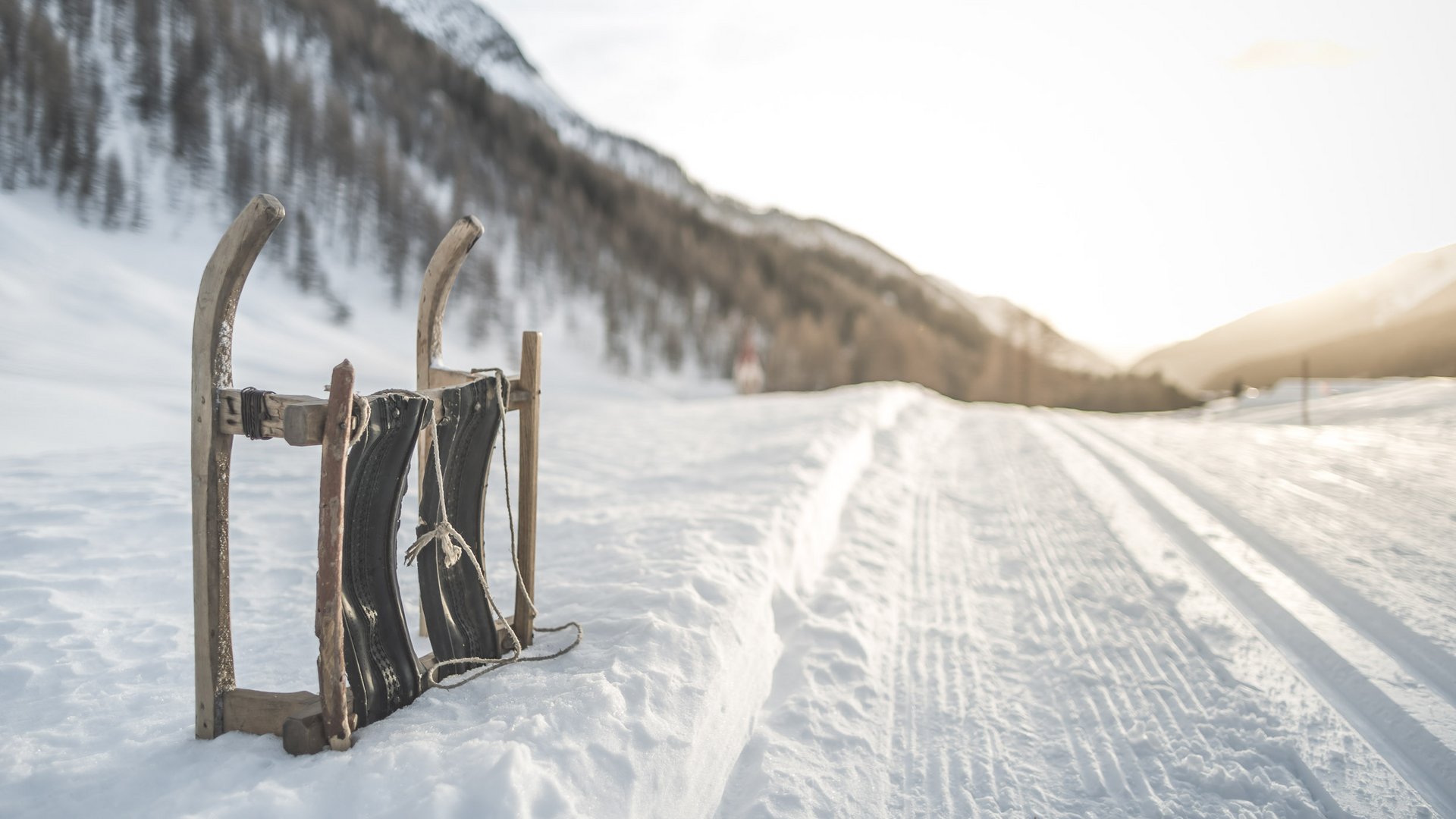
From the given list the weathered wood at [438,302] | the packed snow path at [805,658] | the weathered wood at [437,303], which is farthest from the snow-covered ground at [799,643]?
the weathered wood at [438,302]

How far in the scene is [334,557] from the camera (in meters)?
2.16

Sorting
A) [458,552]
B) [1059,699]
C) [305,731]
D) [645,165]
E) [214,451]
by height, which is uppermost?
[645,165]

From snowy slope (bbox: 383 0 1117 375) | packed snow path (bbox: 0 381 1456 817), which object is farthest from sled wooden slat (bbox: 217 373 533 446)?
snowy slope (bbox: 383 0 1117 375)

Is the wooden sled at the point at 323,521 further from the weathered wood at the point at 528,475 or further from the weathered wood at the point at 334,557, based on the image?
the weathered wood at the point at 528,475

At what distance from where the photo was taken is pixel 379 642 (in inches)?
98.2

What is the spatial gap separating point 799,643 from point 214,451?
8.69 feet

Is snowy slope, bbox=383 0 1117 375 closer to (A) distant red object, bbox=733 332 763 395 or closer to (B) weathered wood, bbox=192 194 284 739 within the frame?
(A) distant red object, bbox=733 332 763 395

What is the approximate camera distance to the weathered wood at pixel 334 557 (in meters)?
2.09

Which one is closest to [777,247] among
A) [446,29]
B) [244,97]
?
[446,29]

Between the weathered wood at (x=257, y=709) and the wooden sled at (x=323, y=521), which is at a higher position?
the wooden sled at (x=323, y=521)

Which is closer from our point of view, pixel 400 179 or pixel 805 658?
pixel 805 658

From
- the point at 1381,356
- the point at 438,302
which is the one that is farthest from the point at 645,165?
the point at 438,302

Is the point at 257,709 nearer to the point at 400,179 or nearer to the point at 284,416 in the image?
the point at 284,416

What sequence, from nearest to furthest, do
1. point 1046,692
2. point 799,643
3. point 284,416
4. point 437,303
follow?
point 284,416, point 437,303, point 1046,692, point 799,643
